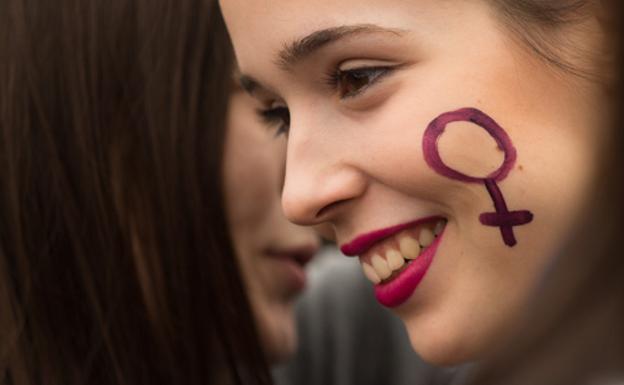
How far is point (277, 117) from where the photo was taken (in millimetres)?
1628

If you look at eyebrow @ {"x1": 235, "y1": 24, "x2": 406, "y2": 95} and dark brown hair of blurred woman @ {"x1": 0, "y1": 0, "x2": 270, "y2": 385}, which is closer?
eyebrow @ {"x1": 235, "y1": 24, "x2": 406, "y2": 95}

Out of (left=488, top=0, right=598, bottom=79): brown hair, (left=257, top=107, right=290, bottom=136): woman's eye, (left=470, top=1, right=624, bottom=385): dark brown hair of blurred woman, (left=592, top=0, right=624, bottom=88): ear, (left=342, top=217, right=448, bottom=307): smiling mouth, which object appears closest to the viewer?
(left=470, top=1, right=624, bottom=385): dark brown hair of blurred woman

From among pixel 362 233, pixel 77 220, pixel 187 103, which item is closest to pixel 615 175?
pixel 362 233

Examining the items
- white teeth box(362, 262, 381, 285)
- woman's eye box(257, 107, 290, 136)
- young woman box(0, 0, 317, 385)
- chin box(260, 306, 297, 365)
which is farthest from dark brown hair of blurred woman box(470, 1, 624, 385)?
chin box(260, 306, 297, 365)

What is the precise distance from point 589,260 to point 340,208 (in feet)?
1.55

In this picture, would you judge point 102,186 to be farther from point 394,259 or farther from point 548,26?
point 548,26

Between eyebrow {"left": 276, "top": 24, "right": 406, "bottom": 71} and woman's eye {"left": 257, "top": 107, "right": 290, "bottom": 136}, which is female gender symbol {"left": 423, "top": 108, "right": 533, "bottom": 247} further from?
woman's eye {"left": 257, "top": 107, "right": 290, "bottom": 136}

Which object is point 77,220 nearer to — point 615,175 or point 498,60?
point 498,60

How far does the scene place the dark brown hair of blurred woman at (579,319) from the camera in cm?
95

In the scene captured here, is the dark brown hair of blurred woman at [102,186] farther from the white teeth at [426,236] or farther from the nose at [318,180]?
the white teeth at [426,236]

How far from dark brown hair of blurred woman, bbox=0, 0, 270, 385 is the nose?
444mm

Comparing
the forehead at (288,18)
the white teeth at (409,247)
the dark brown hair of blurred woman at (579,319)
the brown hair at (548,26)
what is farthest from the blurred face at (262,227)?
the dark brown hair of blurred woman at (579,319)

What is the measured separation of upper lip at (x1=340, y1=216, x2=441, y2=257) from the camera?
1350 millimetres

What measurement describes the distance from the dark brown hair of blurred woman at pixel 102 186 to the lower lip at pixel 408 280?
0.50 meters
